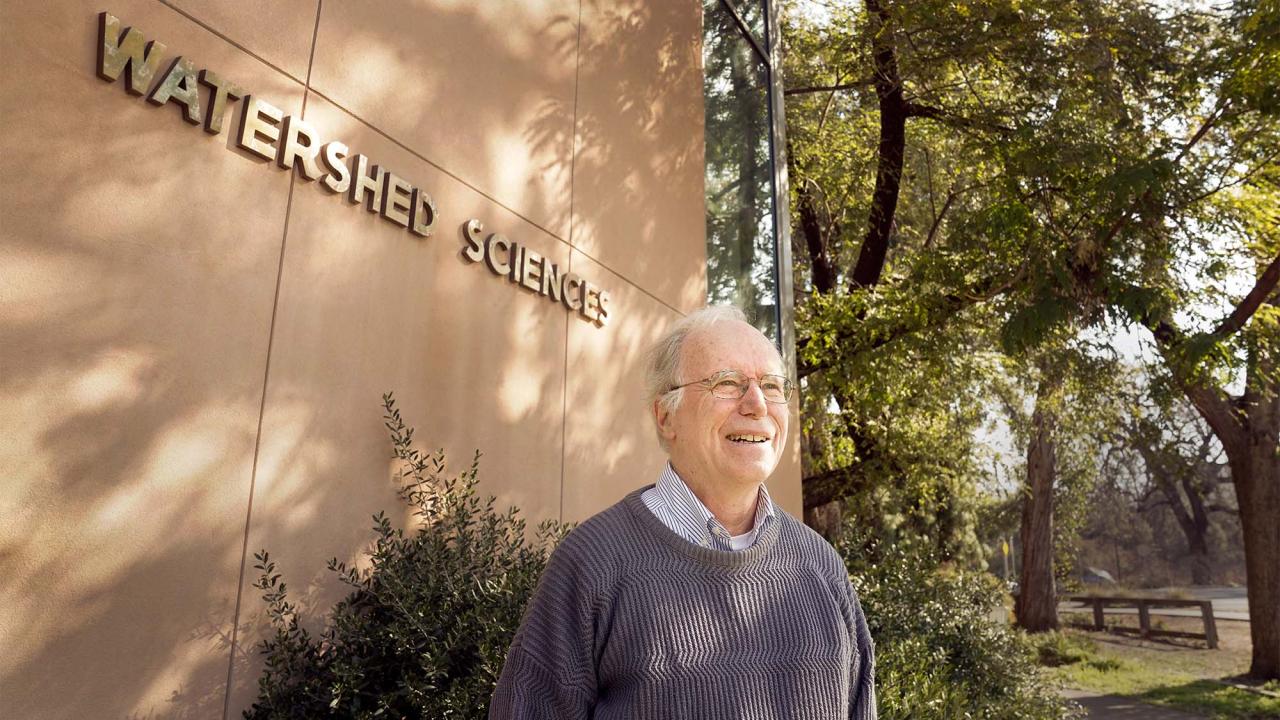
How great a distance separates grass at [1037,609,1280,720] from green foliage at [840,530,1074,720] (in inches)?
306

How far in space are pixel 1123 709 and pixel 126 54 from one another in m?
14.2

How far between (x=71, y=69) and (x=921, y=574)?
5.41m

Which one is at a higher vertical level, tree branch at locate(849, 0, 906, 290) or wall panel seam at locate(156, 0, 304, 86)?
tree branch at locate(849, 0, 906, 290)

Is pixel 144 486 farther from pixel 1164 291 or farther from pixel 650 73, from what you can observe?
pixel 1164 291

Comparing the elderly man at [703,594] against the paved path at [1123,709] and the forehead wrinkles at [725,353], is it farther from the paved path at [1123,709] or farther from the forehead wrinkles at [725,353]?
the paved path at [1123,709]

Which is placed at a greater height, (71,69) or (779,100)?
(779,100)

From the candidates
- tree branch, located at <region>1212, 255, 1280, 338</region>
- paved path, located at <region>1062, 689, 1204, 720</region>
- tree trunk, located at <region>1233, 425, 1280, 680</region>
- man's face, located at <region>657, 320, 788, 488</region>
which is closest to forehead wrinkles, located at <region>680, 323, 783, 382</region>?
man's face, located at <region>657, 320, 788, 488</region>

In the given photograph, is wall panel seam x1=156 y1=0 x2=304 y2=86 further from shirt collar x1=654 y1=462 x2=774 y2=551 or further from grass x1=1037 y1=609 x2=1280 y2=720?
grass x1=1037 y1=609 x2=1280 y2=720

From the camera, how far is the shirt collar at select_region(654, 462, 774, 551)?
2031 millimetres

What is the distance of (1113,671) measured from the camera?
16172 millimetres

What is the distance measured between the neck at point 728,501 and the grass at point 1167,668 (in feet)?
41.8

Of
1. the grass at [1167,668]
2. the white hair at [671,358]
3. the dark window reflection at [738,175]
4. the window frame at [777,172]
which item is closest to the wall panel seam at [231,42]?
the white hair at [671,358]

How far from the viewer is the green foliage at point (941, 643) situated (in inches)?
170

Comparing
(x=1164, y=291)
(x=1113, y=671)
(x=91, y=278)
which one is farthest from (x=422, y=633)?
(x=1113, y=671)
